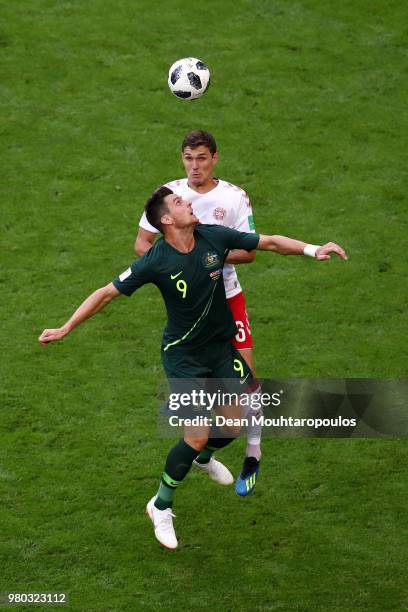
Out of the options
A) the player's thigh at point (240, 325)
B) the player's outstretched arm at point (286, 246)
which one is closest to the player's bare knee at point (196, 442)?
the player's thigh at point (240, 325)

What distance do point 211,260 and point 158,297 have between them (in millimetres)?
4428

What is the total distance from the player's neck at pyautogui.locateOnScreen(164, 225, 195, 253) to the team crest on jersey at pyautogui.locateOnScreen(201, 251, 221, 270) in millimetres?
146

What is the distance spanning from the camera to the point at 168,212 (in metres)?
10.2

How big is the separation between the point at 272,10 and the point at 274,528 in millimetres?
11101

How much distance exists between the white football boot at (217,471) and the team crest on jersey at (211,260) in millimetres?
2191

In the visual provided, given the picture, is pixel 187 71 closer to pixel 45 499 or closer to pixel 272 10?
pixel 45 499

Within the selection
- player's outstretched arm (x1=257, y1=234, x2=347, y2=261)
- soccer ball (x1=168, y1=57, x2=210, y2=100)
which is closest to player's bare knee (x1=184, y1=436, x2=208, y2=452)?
player's outstretched arm (x1=257, y1=234, x2=347, y2=261)

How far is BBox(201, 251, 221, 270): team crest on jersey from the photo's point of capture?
10.2m

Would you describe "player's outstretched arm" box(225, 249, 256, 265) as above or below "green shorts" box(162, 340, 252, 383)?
above

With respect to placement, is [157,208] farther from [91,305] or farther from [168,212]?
[91,305]

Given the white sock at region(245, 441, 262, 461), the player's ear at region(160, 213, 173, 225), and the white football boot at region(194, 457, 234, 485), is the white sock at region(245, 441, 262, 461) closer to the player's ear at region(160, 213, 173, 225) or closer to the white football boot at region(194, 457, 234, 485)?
the white football boot at region(194, 457, 234, 485)

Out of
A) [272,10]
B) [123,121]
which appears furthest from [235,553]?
[272,10]

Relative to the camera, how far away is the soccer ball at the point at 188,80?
13.1 meters

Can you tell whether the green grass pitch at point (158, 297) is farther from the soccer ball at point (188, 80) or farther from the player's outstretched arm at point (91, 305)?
the soccer ball at point (188, 80)
